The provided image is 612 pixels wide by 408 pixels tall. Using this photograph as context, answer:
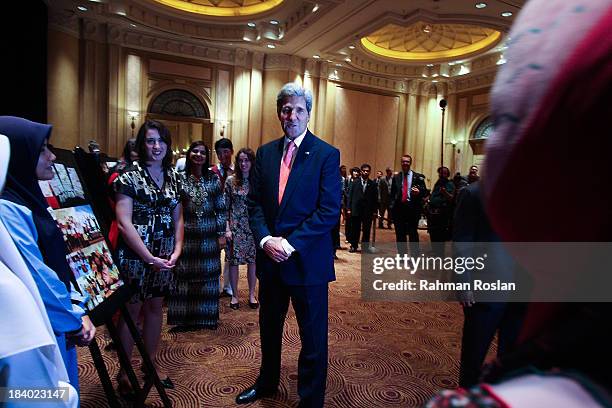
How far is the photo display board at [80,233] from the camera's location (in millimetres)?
1527

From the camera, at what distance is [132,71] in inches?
398

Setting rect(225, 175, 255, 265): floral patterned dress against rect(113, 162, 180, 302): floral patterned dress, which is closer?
rect(113, 162, 180, 302): floral patterned dress

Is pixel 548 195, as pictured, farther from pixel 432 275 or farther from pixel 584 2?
pixel 432 275

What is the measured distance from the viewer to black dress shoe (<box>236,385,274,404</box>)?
7.27ft

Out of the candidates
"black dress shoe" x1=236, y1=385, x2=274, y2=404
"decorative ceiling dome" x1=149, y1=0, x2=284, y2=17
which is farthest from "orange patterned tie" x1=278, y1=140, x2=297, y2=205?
"decorative ceiling dome" x1=149, y1=0, x2=284, y2=17

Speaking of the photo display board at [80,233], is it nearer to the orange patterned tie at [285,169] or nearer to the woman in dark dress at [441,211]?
the orange patterned tie at [285,169]

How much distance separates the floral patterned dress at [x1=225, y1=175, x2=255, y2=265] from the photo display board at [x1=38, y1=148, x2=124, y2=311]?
1.96m

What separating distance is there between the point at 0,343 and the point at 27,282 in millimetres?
178

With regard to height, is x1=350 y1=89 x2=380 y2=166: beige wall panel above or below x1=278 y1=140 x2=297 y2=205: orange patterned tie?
above

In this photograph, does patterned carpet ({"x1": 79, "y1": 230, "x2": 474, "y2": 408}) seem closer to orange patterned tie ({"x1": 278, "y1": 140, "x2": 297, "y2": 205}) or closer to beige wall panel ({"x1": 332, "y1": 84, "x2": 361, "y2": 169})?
orange patterned tie ({"x1": 278, "y1": 140, "x2": 297, "y2": 205})

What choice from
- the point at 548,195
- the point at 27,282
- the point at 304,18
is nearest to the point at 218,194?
the point at 27,282

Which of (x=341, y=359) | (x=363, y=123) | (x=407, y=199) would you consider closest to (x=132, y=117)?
(x=363, y=123)

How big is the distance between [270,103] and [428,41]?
5.48 m

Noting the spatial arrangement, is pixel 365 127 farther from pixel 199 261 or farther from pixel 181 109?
pixel 199 261
